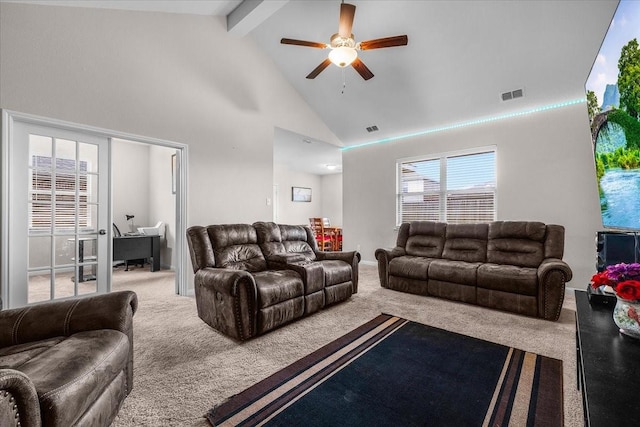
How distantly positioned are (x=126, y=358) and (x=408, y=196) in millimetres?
5118

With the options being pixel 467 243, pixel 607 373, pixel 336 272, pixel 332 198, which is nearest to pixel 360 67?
pixel 336 272

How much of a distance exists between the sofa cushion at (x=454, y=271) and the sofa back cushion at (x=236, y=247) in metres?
2.16

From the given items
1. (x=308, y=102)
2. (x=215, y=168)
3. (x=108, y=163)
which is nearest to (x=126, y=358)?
(x=108, y=163)

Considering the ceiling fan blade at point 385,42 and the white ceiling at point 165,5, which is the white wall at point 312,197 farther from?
the ceiling fan blade at point 385,42

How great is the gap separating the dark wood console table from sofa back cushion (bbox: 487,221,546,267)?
2.02 meters

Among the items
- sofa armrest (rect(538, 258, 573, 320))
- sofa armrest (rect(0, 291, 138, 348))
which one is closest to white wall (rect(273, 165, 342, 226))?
sofa armrest (rect(538, 258, 573, 320))

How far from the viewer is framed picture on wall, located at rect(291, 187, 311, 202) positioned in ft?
31.8

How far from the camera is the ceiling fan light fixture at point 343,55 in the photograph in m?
2.81

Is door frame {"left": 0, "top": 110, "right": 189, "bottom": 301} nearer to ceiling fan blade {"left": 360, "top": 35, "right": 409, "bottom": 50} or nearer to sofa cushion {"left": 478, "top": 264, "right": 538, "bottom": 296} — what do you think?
ceiling fan blade {"left": 360, "top": 35, "right": 409, "bottom": 50}

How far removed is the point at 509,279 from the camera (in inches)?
123

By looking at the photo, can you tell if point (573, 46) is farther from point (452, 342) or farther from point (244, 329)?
point (244, 329)

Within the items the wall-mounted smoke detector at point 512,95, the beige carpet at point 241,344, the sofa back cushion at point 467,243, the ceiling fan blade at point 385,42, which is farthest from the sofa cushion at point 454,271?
the ceiling fan blade at point 385,42

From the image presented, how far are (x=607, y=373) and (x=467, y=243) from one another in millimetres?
3045

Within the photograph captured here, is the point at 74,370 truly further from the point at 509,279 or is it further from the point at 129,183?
the point at 129,183
